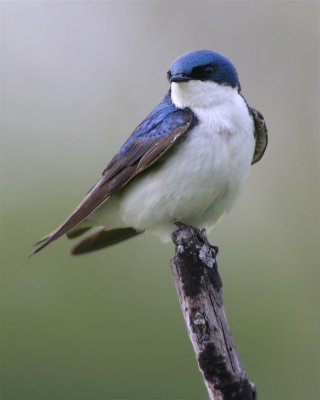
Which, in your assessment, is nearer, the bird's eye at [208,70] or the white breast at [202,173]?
the white breast at [202,173]

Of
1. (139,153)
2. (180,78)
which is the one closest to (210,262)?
(139,153)

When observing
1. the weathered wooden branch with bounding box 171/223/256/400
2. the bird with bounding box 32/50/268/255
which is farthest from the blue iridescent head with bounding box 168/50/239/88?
the weathered wooden branch with bounding box 171/223/256/400

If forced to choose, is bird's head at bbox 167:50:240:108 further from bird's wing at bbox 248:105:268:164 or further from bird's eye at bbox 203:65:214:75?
bird's wing at bbox 248:105:268:164

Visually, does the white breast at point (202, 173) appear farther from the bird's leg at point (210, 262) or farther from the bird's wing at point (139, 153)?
the bird's leg at point (210, 262)

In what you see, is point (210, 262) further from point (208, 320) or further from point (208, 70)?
point (208, 70)

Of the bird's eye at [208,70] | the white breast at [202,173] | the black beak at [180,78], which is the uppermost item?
the bird's eye at [208,70]

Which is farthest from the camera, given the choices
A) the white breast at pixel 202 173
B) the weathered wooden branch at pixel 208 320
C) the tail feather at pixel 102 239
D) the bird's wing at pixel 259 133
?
the tail feather at pixel 102 239

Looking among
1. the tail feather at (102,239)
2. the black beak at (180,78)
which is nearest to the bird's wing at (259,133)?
the black beak at (180,78)

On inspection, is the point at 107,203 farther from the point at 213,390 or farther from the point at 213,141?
the point at 213,390
